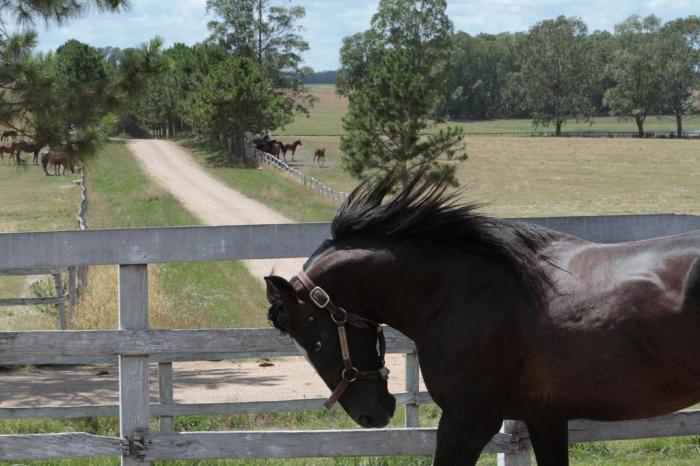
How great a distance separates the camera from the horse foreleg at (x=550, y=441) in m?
4.16

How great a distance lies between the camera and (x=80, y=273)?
1340cm

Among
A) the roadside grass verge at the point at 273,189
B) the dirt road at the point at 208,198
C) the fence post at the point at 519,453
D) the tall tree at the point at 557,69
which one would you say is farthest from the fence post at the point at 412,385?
the tall tree at the point at 557,69

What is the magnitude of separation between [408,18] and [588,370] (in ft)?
211

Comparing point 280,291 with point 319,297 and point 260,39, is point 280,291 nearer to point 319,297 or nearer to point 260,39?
point 319,297

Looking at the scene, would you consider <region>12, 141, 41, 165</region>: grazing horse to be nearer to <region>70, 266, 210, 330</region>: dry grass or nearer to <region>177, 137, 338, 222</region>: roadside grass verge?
<region>70, 266, 210, 330</region>: dry grass

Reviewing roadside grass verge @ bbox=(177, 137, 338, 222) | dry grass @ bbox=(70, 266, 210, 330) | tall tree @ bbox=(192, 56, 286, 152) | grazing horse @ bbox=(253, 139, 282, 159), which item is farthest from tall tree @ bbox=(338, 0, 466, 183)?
dry grass @ bbox=(70, 266, 210, 330)

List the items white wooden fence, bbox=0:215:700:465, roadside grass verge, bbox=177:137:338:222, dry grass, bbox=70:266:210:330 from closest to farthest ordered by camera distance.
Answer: white wooden fence, bbox=0:215:700:465 → dry grass, bbox=70:266:210:330 → roadside grass verge, bbox=177:137:338:222

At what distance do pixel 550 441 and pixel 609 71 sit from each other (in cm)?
9991

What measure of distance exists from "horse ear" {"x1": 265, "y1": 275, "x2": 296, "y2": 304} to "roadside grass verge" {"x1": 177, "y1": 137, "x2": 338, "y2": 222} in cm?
2534

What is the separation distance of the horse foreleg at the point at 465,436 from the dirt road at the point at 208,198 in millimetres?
12360

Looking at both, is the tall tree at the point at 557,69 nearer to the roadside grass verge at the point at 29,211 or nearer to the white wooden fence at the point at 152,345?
the roadside grass verge at the point at 29,211

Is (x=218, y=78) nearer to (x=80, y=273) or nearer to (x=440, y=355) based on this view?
(x=80, y=273)

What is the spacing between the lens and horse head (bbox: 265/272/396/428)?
4102mm

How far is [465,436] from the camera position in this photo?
396 cm
